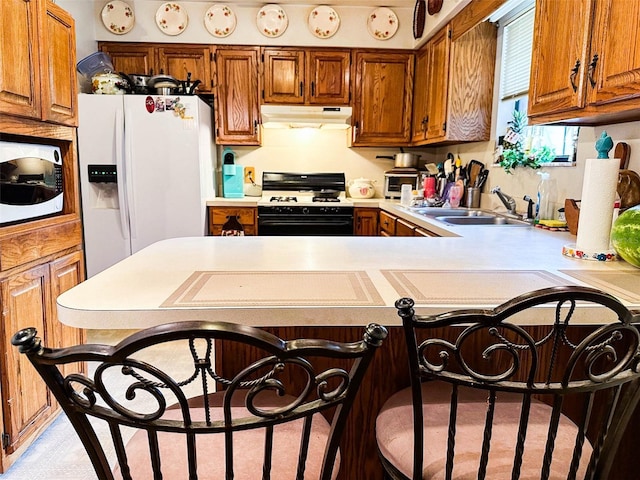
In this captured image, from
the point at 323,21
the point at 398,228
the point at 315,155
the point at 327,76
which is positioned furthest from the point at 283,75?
the point at 398,228

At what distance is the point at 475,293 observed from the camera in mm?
1149

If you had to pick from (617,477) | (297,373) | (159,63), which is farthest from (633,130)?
(159,63)

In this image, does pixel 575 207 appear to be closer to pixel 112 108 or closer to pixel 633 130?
pixel 633 130

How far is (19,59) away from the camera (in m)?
1.84

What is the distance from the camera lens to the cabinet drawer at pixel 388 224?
347 cm

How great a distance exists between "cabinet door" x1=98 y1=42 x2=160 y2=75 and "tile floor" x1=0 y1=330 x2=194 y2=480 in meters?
2.81

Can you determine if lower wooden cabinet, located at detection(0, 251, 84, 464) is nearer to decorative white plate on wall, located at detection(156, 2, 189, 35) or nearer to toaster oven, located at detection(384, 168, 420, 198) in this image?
decorative white plate on wall, located at detection(156, 2, 189, 35)

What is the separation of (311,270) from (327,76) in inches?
121

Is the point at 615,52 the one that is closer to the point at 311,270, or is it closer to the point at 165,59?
the point at 311,270

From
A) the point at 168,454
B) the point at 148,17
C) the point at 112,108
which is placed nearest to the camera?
the point at 168,454

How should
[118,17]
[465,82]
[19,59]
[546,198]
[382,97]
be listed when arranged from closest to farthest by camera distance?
[19,59]
[546,198]
[465,82]
[118,17]
[382,97]

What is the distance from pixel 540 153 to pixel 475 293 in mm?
1894

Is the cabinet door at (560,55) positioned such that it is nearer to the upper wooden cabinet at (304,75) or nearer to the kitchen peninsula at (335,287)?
the kitchen peninsula at (335,287)

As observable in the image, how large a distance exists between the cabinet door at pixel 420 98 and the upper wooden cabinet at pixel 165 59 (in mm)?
1766
